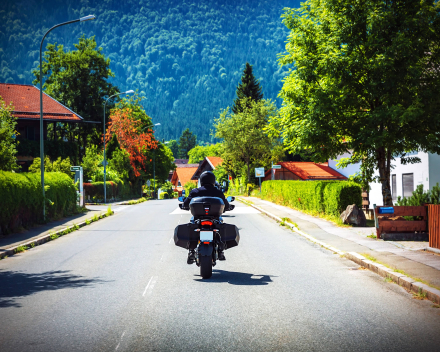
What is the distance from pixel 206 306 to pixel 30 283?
3848 millimetres

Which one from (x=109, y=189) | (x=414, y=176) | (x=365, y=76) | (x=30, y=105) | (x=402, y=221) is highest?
(x=30, y=105)

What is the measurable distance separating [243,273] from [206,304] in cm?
261

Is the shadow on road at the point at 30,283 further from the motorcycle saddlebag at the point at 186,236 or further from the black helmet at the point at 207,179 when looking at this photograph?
the black helmet at the point at 207,179

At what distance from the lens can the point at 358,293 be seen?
758 cm

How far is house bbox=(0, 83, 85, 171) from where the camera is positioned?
4122 centimetres

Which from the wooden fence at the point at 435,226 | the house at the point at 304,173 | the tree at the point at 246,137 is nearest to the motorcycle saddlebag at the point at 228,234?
the wooden fence at the point at 435,226

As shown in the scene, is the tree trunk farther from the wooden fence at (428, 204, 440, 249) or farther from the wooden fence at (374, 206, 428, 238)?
the wooden fence at (428, 204, 440, 249)

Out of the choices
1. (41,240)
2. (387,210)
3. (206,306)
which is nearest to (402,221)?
(387,210)

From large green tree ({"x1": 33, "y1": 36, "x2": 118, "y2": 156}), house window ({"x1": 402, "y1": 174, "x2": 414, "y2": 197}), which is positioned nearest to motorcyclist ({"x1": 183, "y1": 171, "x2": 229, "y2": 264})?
house window ({"x1": 402, "y1": 174, "x2": 414, "y2": 197})

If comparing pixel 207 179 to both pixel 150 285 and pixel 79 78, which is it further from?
pixel 79 78

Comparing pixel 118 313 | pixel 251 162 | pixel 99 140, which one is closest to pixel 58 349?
pixel 118 313

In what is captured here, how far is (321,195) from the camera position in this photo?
70.3 ft

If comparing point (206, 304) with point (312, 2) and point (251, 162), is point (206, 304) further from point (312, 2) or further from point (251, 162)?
point (251, 162)

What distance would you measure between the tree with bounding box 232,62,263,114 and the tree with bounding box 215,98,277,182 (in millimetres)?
8374
